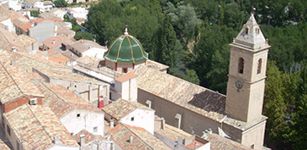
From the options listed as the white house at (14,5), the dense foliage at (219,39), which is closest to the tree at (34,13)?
the white house at (14,5)

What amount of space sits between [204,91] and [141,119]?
212 inches

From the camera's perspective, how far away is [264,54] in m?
30.3

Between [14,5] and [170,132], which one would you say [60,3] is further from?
[170,132]

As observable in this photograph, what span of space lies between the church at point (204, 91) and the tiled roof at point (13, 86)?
22.5ft

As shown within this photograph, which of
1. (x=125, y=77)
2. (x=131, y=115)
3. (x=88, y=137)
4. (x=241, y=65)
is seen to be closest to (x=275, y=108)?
(x=241, y=65)

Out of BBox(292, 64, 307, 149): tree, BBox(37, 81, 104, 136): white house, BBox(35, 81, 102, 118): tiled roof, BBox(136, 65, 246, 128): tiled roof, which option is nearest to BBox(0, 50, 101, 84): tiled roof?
BBox(35, 81, 102, 118): tiled roof

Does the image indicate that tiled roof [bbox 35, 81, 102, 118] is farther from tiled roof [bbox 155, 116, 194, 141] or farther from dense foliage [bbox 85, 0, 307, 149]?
dense foliage [bbox 85, 0, 307, 149]

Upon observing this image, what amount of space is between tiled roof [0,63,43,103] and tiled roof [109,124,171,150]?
4.27m

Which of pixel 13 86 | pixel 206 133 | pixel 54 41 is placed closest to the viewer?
pixel 13 86

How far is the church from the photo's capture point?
29953 millimetres

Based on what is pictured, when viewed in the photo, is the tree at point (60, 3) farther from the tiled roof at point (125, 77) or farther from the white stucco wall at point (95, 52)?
the tiled roof at point (125, 77)

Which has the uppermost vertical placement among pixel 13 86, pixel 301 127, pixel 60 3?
pixel 13 86

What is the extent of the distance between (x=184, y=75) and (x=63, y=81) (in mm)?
15668

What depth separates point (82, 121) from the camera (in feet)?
84.3
